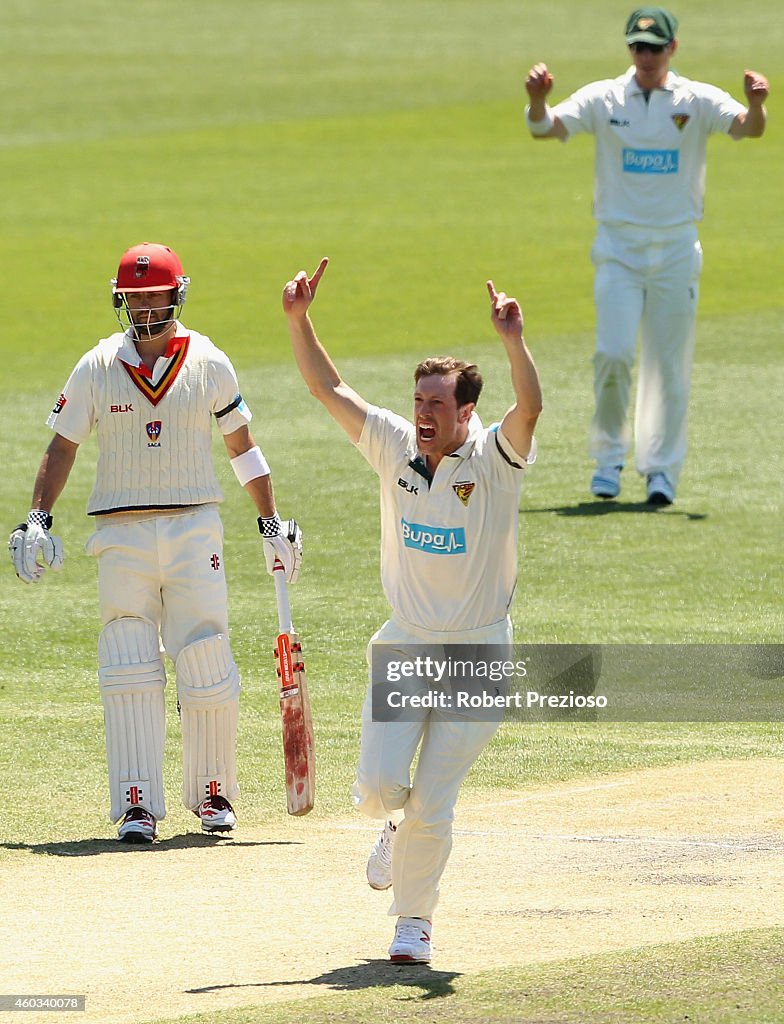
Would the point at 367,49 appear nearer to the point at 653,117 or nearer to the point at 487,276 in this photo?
the point at 487,276

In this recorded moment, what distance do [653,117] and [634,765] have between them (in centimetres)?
629

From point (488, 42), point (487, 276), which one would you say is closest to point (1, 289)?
point (487, 276)

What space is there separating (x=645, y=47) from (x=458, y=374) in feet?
26.5

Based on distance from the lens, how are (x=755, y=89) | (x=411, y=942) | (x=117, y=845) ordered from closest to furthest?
1. (x=411, y=942)
2. (x=117, y=845)
3. (x=755, y=89)

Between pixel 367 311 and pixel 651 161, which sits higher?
pixel 367 311

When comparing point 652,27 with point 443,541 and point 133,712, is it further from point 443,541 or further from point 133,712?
point 443,541

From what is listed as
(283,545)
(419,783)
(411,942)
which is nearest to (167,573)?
(283,545)

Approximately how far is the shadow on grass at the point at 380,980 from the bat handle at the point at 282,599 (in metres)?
1.74

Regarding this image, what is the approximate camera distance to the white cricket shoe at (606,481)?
1507 cm

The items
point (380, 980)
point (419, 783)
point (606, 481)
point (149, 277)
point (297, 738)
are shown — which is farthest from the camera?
point (606, 481)

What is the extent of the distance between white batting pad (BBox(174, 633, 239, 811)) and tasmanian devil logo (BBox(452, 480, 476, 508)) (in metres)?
2.01

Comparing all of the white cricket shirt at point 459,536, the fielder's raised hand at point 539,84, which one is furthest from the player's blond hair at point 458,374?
the fielder's raised hand at point 539,84

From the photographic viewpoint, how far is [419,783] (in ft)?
21.7

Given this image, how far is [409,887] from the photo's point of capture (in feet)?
21.5
